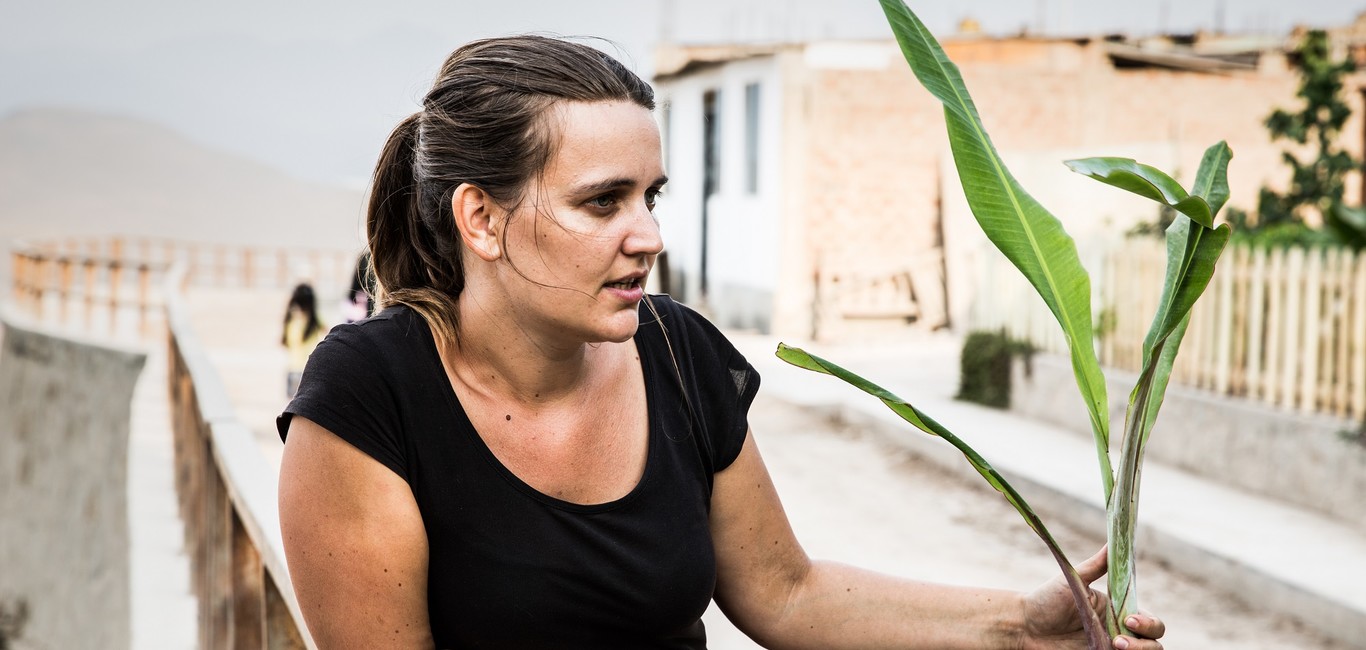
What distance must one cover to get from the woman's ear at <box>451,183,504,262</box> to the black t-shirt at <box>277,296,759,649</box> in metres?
0.16

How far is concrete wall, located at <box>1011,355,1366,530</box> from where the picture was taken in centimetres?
665

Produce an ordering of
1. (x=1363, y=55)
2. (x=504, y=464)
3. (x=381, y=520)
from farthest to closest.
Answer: (x=1363, y=55)
(x=504, y=464)
(x=381, y=520)

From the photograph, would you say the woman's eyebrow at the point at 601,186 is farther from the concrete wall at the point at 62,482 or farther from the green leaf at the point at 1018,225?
the concrete wall at the point at 62,482

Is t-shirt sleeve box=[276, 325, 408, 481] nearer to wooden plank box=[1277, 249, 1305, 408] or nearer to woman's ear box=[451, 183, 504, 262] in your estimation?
woman's ear box=[451, 183, 504, 262]

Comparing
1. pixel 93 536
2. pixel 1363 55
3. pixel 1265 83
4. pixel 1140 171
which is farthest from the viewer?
pixel 1363 55

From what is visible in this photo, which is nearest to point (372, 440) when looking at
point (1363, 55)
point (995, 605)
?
point (995, 605)

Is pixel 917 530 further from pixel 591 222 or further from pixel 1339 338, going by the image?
pixel 591 222

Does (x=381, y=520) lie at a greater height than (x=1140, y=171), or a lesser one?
lesser

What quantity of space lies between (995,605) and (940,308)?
46.4 ft

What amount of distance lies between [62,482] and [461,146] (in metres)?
15.8

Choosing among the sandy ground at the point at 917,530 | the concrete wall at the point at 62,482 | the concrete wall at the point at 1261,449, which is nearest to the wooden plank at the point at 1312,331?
the concrete wall at the point at 1261,449

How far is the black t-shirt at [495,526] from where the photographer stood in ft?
5.84

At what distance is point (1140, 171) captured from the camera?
1.33 m

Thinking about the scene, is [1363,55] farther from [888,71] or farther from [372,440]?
[372,440]
